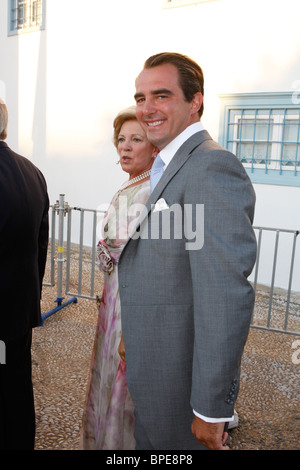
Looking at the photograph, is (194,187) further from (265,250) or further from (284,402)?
(265,250)

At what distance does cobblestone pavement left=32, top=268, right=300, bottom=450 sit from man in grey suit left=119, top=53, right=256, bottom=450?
156 cm

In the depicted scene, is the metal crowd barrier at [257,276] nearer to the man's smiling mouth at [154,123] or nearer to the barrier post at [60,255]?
the barrier post at [60,255]

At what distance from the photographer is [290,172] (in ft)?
21.3

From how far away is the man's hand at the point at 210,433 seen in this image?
4.43ft

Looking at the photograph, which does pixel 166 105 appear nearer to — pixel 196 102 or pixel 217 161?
pixel 196 102

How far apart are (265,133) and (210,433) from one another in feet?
19.7

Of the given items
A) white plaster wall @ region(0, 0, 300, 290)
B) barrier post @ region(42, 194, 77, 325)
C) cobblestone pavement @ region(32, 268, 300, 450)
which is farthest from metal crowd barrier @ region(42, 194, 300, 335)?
white plaster wall @ region(0, 0, 300, 290)

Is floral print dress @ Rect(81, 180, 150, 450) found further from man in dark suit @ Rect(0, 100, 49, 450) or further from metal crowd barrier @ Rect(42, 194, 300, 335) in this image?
metal crowd barrier @ Rect(42, 194, 300, 335)

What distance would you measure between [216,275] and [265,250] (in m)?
5.65

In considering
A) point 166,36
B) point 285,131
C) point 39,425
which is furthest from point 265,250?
point 39,425

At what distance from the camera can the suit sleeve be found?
1302 millimetres

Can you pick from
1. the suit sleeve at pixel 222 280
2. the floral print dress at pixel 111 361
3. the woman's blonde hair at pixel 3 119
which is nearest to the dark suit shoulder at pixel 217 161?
the suit sleeve at pixel 222 280

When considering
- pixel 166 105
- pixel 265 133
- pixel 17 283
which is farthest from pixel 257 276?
pixel 166 105

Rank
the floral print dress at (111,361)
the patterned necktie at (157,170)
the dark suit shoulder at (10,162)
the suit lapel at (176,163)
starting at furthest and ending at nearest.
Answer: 1. the dark suit shoulder at (10,162)
2. the floral print dress at (111,361)
3. the patterned necktie at (157,170)
4. the suit lapel at (176,163)
